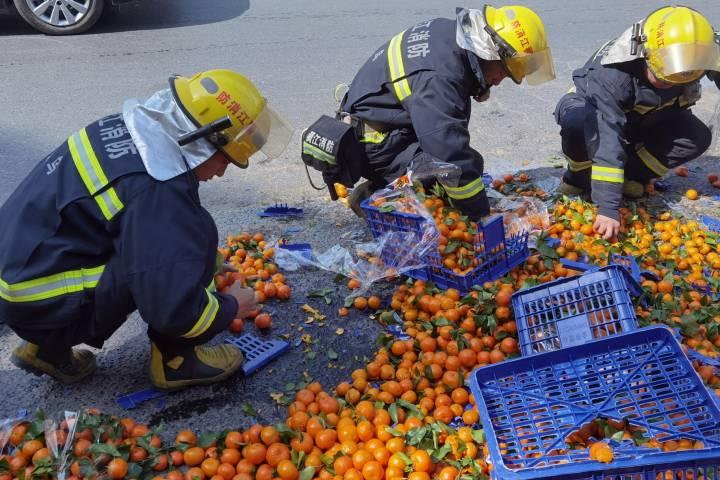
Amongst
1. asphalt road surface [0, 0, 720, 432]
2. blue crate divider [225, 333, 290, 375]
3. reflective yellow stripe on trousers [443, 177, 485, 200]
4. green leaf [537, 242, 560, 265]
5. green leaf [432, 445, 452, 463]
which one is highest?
reflective yellow stripe on trousers [443, 177, 485, 200]

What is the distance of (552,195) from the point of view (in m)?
4.58

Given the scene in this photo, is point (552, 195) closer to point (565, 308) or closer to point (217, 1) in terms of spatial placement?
point (565, 308)

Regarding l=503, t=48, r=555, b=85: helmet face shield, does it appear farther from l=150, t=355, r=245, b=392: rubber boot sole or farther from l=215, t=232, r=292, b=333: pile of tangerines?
l=150, t=355, r=245, b=392: rubber boot sole

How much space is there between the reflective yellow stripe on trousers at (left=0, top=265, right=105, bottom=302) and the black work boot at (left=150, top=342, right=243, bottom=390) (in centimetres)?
46

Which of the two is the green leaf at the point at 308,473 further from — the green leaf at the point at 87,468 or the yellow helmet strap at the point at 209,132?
the yellow helmet strap at the point at 209,132

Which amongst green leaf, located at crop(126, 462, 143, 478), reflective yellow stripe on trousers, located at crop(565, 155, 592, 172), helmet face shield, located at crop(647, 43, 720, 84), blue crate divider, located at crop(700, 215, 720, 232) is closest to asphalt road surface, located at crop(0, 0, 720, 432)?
green leaf, located at crop(126, 462, 143, 478)

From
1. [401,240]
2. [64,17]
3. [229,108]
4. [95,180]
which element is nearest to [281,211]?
[401,240]

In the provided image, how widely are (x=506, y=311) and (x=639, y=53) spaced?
5.93 feet

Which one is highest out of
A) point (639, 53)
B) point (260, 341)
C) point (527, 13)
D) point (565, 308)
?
point (527, 13)

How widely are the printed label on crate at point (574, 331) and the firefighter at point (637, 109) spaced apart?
124 centimetres

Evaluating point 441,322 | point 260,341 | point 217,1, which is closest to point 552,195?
point 441,322

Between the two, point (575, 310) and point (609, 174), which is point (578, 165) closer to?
point (609, 174)

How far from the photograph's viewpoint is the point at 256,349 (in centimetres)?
315

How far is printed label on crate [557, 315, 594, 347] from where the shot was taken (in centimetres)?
278
